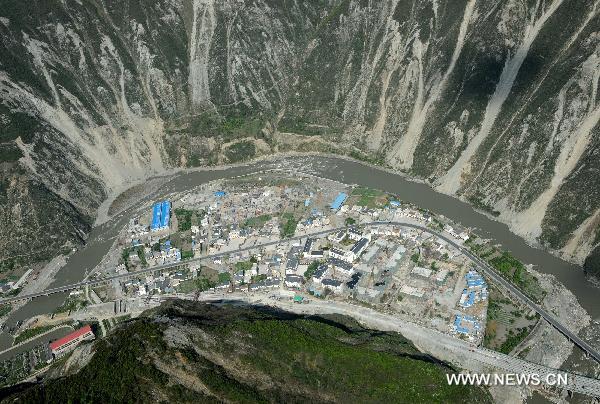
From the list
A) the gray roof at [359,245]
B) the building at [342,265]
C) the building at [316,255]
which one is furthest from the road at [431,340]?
the gray roof at [359,245]

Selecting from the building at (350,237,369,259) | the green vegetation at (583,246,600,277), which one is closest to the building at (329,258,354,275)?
the building at (350,237,369,259)

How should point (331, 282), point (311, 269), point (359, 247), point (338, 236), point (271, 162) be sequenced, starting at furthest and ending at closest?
point (271, 162) → point (338, 236) → point (359, 247) → point (311, 269) → point (331, 282)

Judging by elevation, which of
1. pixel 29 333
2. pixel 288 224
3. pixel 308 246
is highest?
pixel 288 224

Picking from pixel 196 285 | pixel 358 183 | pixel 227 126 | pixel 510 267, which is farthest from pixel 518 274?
pixel 227 126

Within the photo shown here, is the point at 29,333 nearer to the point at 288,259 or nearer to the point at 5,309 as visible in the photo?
the point at 5,309

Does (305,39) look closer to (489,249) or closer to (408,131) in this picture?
(408,131)

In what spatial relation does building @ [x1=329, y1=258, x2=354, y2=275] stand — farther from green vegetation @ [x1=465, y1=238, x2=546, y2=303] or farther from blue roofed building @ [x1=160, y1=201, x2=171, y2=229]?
blue roofed building @ [x1=160, y1=201, x2=171, y2=229]

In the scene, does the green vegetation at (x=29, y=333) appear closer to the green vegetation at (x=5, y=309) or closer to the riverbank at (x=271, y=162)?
the green vegetation at (x=5, y=309)
